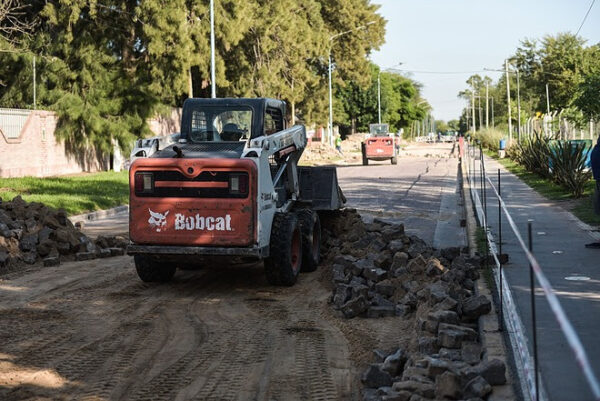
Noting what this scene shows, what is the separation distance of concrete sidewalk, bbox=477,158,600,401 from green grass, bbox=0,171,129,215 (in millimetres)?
9835

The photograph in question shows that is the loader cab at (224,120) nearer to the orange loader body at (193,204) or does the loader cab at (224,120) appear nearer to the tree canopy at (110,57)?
the orange loader body at (193,204)

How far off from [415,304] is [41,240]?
649cm

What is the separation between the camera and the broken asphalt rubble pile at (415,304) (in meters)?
5.54

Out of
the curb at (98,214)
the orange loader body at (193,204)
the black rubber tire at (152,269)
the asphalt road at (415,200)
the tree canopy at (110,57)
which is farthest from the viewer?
the tree canopy at (110,57)

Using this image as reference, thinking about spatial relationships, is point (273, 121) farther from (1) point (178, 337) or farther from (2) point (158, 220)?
(1) point (178, 337)

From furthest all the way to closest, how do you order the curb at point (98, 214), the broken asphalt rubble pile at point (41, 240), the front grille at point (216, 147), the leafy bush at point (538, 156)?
the leafy bush at point (538, 156) < the curb at point (98, 214) < the broken asphalt rubble pile at point (41, 240) < the front grille at point (216, 147)

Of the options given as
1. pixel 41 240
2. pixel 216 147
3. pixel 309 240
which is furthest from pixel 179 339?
pixel 41 240

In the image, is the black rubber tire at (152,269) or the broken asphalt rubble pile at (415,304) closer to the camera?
the broken asphalt rubble pile at (415,304)

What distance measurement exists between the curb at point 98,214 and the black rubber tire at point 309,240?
781cm

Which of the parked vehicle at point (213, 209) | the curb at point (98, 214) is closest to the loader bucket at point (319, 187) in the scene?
the parked vehicle at point (213, 209)

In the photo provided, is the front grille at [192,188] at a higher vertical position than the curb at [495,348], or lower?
higher

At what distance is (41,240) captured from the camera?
12.6 m

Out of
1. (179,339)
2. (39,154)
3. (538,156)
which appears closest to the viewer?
(179,339)

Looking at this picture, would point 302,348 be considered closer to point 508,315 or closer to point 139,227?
point 508,315
